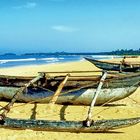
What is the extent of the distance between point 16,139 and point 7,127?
919 mm

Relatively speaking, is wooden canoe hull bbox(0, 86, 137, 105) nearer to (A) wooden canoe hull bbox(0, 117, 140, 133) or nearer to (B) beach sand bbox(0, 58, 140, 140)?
(B) beach sand bbox(0, 58, 140, 140)

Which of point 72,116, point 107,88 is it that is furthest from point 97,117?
point 107,88

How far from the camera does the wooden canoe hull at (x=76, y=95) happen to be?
10.3 meters

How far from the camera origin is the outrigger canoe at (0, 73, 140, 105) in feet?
33.2

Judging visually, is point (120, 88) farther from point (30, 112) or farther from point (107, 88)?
point (30, 112)

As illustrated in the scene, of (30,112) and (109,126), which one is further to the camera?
(30,112)

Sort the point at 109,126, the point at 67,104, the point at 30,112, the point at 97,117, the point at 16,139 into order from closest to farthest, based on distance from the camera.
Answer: the point at 16,139
the point at 109,126
the point at 97,117
the point at 30,112
the point at 67,104

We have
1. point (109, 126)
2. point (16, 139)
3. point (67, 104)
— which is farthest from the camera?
point (67, 104)

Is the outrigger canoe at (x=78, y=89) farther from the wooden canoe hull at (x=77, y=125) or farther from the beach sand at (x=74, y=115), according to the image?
the wooden canoe hull at (x=77, y=125)

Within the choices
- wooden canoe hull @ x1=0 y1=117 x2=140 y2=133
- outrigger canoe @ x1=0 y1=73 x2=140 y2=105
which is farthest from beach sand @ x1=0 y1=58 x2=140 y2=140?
outrigger canoe @ x1=0 y1=73 x2=140 y2=105

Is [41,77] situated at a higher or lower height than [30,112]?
higher

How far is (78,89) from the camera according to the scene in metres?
9.85

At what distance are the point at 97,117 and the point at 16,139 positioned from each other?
269 cm

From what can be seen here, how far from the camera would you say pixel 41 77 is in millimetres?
10602
